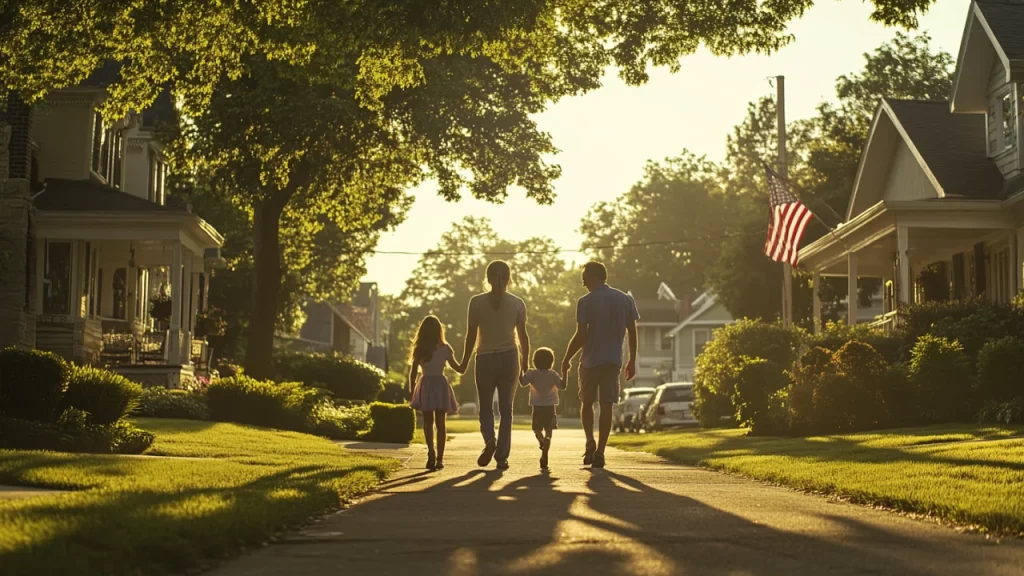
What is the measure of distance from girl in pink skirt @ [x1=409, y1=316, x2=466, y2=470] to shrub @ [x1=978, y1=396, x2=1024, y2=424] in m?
8.11

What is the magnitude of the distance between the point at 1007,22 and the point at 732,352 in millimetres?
9104

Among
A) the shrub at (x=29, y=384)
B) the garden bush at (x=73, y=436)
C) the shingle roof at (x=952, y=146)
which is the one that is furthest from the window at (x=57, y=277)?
the shingle roof at (x=952, y=146)

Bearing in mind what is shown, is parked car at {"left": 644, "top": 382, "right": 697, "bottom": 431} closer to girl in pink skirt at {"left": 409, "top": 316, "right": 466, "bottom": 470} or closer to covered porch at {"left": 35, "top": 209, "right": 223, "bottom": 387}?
covered porch at {"left": 35, "top": 209, "right": 223, "bottom": 387}

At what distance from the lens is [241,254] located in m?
47.2

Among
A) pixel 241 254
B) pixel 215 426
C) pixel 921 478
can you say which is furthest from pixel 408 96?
pixel 921 478

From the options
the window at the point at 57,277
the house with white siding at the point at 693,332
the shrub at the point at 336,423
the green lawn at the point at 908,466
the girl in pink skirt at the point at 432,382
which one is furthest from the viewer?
the house with white siding at the point at 693,332

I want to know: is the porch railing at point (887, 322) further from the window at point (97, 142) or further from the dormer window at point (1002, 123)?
the window at point (97, 142)

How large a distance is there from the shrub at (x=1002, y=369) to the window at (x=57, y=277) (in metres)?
21.2

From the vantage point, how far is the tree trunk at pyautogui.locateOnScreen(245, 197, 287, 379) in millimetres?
32562

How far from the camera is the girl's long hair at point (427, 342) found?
14492 mm

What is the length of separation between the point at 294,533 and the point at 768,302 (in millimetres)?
45233

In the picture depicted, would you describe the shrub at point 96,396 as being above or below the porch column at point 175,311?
below

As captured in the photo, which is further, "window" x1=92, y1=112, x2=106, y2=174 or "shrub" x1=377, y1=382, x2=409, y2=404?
"shrub" x1=377, y1=382, x2=409, y2=404

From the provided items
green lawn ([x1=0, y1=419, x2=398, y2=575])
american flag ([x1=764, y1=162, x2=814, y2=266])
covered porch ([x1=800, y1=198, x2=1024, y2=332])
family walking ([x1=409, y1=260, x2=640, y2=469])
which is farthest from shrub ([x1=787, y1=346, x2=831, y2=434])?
american flag ([x1=764, y1=162, x2=814, y2=266])
